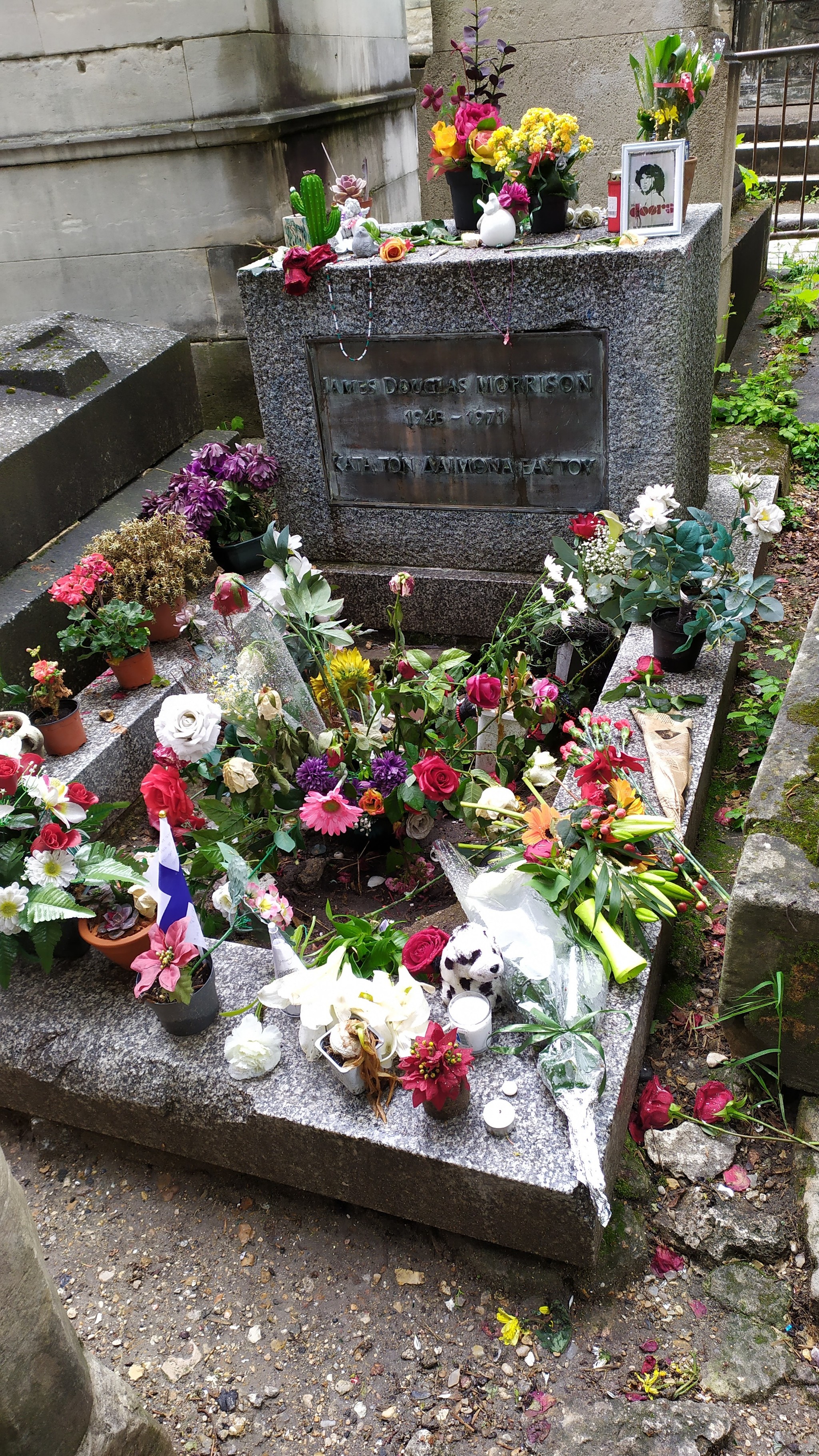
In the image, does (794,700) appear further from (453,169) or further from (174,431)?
(174,431)

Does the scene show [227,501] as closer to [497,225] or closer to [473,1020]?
[497,225]

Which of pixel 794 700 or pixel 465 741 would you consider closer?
pixel 794 700

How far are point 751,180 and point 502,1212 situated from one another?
825cm

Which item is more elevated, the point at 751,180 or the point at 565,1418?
the point at 751,180

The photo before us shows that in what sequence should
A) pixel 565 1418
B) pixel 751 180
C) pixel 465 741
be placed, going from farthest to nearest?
pixel 751 180 → pixel 465 741 → pixel 565 1418

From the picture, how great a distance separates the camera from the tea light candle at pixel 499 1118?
80.7 inches

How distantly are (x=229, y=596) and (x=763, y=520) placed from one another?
5.73 ft

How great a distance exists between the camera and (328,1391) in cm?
205

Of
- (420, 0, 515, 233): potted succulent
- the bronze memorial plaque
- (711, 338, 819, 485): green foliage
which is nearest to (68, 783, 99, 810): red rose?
the bronze memorial plaque

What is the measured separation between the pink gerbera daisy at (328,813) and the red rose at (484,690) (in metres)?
0.49

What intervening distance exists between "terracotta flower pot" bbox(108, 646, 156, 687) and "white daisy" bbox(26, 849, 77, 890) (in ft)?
3.95

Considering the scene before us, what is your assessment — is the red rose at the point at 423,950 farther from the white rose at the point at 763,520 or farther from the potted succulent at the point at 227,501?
the potted succulent at the point at 227,501

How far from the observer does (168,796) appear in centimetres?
257

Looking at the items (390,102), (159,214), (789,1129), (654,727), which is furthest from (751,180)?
(789,1129)
